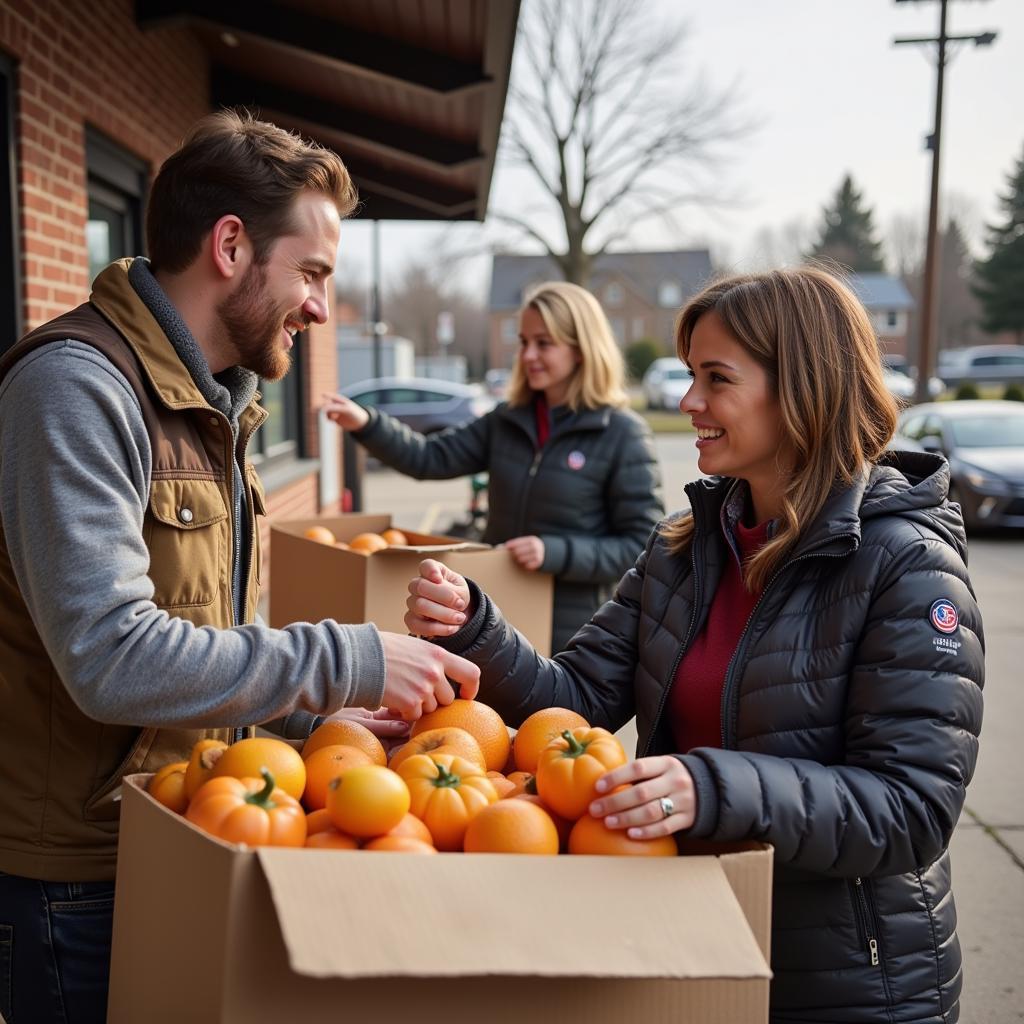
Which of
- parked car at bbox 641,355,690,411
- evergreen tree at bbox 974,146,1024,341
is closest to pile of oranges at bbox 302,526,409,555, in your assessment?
parked car at bbox 641,355,690,411

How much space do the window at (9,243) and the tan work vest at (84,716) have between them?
2.47m

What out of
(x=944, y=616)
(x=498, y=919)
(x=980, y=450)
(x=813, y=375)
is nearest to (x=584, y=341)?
(x=813, y=375)

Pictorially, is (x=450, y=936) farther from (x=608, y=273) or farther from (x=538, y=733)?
(x=608, y=273)

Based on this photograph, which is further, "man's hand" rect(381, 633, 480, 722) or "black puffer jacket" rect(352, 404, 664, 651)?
"black puffer jacket" rect(352, 404, 664, 651)

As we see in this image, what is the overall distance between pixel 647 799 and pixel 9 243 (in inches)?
137

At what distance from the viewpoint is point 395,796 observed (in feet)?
4.91

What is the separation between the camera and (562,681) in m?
2.42

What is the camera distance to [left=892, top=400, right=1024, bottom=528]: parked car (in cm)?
1296

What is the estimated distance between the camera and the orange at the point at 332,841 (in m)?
1.49

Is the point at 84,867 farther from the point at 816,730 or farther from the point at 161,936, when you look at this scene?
the point at 816,730

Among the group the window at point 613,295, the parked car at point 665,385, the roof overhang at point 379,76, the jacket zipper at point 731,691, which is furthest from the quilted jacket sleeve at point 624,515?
the window at point 613,295

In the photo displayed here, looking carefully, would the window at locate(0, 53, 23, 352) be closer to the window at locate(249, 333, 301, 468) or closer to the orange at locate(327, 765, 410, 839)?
the orange at locate(327, 765, 410, 839)

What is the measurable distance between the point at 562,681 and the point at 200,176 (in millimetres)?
1250

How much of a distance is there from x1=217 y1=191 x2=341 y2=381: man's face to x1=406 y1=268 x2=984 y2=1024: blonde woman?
55cm
